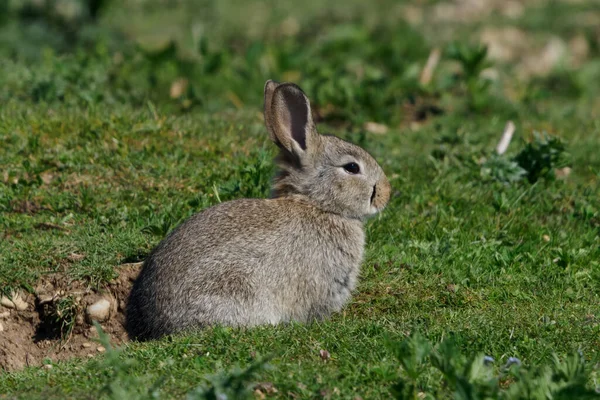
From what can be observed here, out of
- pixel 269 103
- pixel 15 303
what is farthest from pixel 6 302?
pixel 269 103

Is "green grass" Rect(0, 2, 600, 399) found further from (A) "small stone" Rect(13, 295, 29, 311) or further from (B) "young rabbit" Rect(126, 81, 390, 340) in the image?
(B) "young rabbit" Rect(126, 81, 390, 340)

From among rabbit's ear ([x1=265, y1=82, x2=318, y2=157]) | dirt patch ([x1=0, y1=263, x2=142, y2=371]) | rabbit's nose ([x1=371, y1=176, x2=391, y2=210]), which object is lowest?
dirt patch ([x1=0, y1=263, x2=142, y2=371])

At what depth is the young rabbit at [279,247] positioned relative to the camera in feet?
19.6

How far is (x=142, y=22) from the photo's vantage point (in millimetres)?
15078

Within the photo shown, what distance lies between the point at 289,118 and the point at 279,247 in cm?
102

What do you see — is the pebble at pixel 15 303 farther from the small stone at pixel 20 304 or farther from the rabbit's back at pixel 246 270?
the rabbit's back at pixel 246 270

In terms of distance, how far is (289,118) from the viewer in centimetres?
671

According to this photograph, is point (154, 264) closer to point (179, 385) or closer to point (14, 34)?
point (179, 385)

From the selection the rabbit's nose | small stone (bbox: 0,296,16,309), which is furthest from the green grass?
the rabbit's nose

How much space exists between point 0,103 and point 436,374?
19.5ft

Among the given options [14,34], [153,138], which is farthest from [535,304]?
[14,34]

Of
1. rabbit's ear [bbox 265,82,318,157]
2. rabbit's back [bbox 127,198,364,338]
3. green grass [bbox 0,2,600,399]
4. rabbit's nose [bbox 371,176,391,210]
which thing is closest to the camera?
green grass [bbox 0,2,600,399]

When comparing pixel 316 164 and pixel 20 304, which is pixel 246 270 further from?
pixel 20 304

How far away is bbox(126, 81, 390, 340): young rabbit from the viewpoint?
19.6 ft
